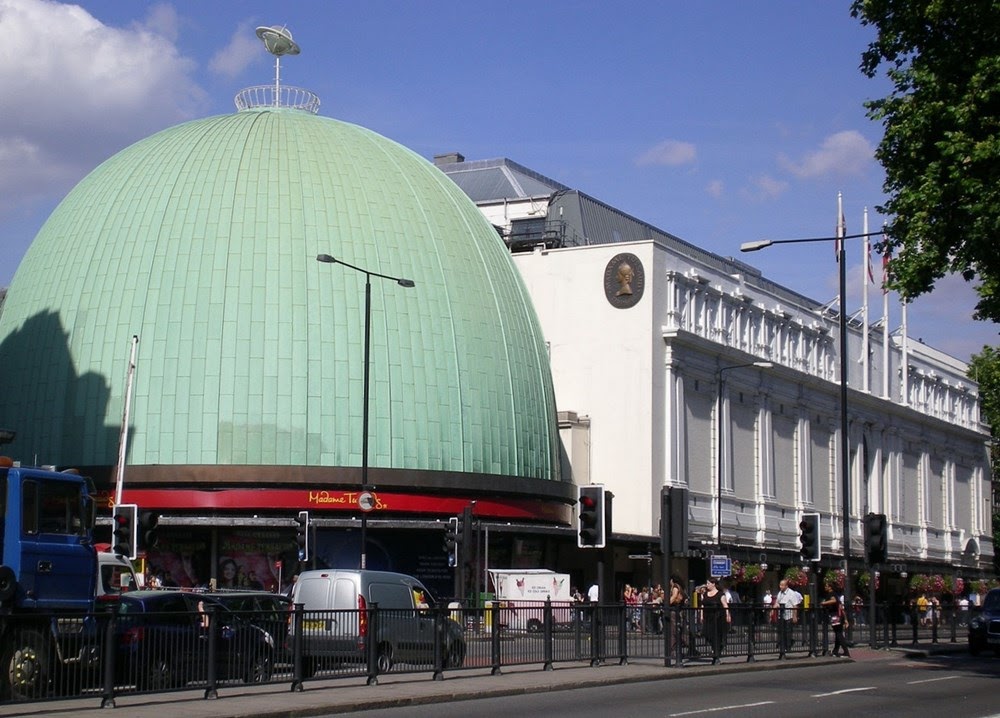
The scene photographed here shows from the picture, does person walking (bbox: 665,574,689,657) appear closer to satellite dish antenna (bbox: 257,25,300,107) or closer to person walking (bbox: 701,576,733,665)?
person walking (bbox: 701,576,733,665)

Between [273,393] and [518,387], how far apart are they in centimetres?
1071

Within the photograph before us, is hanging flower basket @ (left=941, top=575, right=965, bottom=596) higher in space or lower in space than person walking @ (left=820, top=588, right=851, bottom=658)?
lower

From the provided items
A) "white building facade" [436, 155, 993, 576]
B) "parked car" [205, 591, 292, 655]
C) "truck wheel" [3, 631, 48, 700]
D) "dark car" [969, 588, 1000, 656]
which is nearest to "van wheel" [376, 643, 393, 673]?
"parked car" [205, 591, 292, 655]

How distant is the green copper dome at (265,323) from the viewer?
56625 mm

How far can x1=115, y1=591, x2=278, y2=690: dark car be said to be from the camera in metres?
22.7

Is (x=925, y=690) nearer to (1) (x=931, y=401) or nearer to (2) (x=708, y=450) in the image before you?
(2) (x=708, y=450)

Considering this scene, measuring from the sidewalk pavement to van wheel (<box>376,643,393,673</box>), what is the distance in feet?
0.80

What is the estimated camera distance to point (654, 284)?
239 feet

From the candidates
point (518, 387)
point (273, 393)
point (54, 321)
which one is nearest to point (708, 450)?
point (518, 387)

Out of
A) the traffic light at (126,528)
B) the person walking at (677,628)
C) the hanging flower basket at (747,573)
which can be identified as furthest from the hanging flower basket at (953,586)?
the traffic light at (126,528)

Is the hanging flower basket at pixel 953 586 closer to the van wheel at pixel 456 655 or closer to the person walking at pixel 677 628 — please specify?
the person walking at pixel 677 628

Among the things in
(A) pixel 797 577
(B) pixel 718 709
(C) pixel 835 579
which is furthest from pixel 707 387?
(B) pixel 718 709

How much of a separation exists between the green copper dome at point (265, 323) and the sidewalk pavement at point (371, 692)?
84.4 feet

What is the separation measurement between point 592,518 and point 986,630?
53.7 ft
